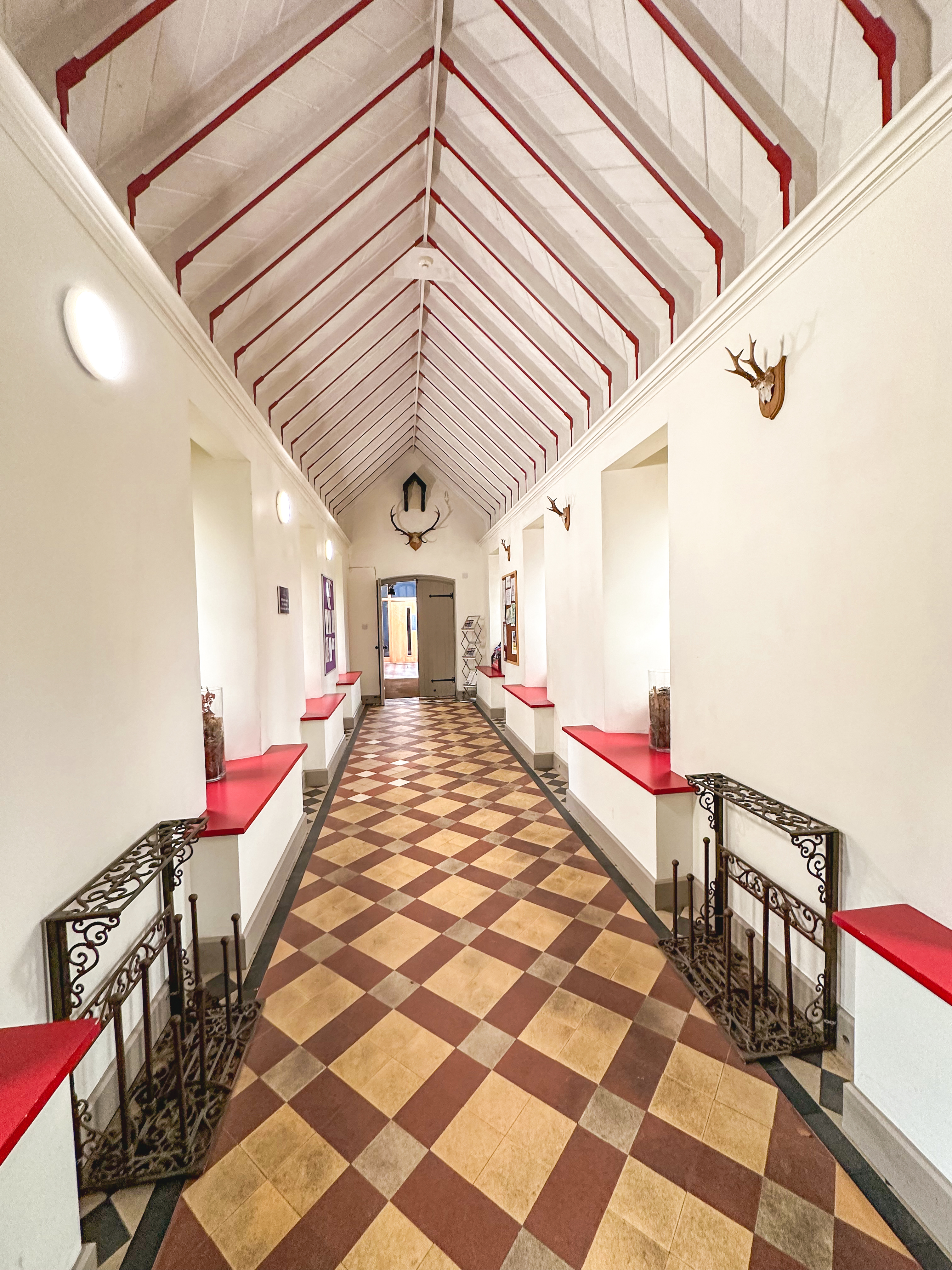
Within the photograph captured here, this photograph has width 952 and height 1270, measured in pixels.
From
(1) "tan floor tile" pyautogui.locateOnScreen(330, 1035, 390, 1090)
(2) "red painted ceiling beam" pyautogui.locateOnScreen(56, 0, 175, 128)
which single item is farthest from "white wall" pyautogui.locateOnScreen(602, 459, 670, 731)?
(2) "red painted ceiling beam" pyautogui.locateOnScreen(56, 0, 175, 128)

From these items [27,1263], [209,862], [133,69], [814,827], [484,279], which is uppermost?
[484,279]

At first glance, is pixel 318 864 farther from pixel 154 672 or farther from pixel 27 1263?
pixel 27 1263

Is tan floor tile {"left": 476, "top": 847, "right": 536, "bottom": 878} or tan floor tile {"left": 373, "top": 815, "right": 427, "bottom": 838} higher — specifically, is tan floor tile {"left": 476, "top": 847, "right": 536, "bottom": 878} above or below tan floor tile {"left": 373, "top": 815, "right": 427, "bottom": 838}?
above

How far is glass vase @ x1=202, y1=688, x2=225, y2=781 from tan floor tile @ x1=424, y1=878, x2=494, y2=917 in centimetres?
139

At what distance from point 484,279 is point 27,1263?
481cm

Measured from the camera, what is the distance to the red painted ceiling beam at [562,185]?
7.84ft

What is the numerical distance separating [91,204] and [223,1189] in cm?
287

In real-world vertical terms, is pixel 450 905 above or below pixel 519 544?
below

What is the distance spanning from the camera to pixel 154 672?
1985 millimetres

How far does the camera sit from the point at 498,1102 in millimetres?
1718

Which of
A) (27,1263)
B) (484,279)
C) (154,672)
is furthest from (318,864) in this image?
(484,279)

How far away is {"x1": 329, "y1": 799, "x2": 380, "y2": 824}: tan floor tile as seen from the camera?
426 centimetres

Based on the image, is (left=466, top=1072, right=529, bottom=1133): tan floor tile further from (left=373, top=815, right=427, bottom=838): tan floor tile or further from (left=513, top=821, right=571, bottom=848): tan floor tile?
(left=373, top=815, right=427, bottom=838): tan floor tile

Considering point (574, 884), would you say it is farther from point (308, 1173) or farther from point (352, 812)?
point (352, 812)
